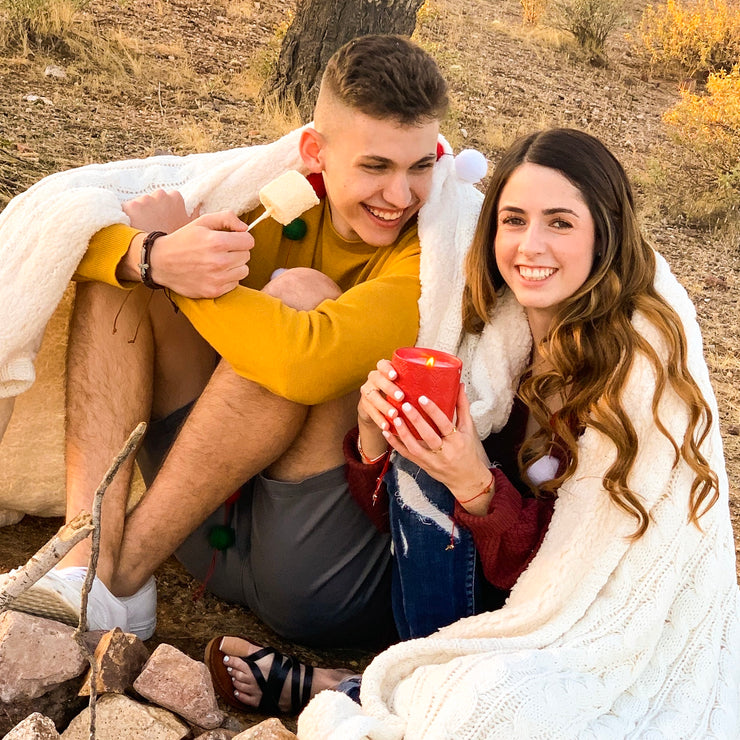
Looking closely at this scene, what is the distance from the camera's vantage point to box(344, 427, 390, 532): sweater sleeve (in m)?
2.48

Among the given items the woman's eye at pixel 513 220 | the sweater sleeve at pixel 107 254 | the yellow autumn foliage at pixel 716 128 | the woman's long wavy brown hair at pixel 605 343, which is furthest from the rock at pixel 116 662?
the yellow autumn foliage at pixel 716 128

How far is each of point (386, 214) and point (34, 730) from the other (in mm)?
1574

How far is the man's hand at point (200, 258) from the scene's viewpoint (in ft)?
7.99

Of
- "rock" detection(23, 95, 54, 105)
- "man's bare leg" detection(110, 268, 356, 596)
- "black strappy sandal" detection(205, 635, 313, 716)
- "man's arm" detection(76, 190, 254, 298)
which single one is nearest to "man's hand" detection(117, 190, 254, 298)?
"man's arm" detection(76, 190, 254, 298)

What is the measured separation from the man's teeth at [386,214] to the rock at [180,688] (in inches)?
50.3

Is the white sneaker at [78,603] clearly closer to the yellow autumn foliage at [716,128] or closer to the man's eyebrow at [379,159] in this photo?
the man's eyebrow at [379,159]

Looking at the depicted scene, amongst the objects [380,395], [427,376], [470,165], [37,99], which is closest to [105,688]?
[380,395]

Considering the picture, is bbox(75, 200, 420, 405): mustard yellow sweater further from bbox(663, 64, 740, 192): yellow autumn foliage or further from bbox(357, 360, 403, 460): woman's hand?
bbox(663, 64, 740, 192): yellow autumn foliage

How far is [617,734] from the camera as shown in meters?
2.13

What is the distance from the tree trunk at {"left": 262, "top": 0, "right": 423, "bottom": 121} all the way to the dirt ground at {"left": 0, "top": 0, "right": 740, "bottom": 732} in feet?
0.76

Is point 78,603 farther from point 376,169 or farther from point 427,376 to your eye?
point 376,169

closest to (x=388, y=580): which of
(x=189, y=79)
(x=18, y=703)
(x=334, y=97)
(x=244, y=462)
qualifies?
(x=244, y=462)

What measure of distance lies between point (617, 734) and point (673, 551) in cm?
43

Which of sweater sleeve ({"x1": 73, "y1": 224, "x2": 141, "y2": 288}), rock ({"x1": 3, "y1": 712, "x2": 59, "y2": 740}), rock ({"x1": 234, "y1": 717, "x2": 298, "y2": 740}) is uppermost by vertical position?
sweater sleeve ({"x1": 73, "y1": 224, "x2": 141, "y2": 288})
